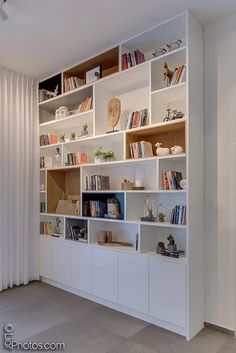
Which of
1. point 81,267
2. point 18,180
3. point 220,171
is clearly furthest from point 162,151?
point 18,180

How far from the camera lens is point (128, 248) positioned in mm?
3055

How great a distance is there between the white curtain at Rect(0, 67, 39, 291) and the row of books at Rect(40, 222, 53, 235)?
0.07 metres

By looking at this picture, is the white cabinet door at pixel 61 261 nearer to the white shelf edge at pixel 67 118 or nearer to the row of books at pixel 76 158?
the row of books at pixel 76 158

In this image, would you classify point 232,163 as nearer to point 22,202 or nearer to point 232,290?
point 232,290

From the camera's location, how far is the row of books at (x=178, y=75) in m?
2.64

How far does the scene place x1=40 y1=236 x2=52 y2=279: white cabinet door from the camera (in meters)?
3.79

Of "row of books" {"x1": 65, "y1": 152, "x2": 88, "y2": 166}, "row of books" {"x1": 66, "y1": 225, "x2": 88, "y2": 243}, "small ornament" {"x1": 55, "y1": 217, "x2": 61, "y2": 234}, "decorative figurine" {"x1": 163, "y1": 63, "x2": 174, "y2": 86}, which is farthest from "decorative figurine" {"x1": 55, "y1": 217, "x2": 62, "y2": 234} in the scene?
"decorative figurine" {"x1": 163, "y1": 63, "x2": 174, "y2": 86}

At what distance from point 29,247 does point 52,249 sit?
34 cm

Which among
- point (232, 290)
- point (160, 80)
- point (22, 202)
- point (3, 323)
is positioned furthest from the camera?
point (22, 202)

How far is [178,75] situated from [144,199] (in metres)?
1.33

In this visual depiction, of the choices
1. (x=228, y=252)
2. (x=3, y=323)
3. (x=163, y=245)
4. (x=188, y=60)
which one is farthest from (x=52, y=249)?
(x=188, y=60)

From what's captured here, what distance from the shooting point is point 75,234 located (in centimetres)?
355

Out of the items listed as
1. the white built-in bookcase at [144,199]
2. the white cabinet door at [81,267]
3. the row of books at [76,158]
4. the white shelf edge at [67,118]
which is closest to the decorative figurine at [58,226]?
the white built-in bookcase at [144,199]

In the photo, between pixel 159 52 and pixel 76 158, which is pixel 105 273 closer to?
pixel 76 158
